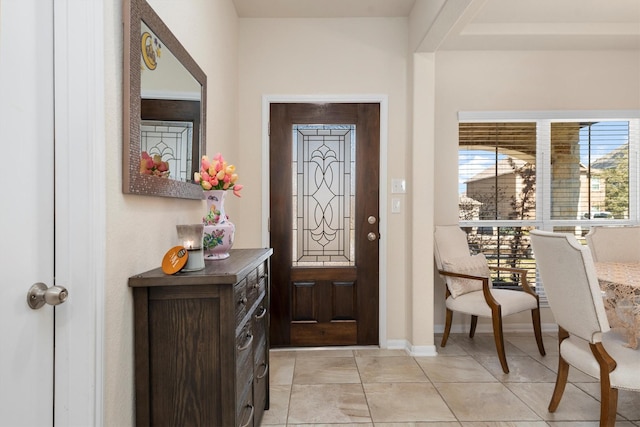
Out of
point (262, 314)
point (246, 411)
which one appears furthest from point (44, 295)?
point (262, 314)

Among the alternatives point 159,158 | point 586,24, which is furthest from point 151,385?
point 586,24

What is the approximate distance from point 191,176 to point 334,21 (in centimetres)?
216

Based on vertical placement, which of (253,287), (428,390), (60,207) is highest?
(60,207)

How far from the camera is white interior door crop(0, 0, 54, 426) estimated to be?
93cm

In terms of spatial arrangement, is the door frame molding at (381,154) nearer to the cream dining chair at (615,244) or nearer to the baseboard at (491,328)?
the baseboard at (491,328)

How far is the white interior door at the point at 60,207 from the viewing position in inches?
38.9

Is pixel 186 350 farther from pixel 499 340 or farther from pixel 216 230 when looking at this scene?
pixel 499 340

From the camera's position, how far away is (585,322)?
74.0 inches

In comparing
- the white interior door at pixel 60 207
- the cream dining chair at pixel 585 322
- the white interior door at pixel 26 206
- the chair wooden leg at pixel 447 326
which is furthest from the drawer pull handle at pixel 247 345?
the chair wooden leg at pixel 447 326

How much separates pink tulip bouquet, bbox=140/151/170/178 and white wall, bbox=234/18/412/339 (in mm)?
1708

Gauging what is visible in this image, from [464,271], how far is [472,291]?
0.21m

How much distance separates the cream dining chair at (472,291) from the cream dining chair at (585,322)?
0.83 metres

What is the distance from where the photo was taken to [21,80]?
98cm

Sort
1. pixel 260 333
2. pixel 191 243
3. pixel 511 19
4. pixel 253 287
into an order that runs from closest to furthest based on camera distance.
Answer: pixel 191 243
pixel 253 287
pixel 260 333
pixel 511 19
